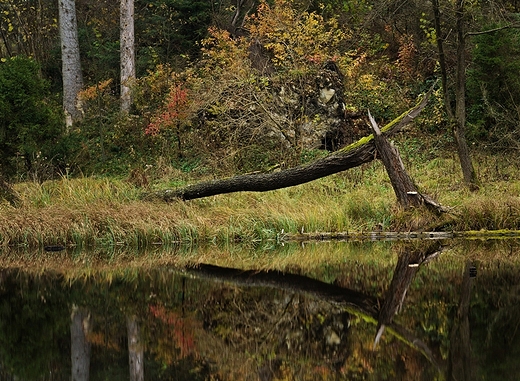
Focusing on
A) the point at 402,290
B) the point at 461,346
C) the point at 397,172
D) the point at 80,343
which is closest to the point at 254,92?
the point at 397,172

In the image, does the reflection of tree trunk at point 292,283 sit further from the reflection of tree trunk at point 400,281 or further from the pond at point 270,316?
the reflection of tree trunk at point 400,281

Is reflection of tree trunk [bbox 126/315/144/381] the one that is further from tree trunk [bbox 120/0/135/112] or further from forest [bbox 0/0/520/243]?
tree trunk [bbox 120/0/135/112]

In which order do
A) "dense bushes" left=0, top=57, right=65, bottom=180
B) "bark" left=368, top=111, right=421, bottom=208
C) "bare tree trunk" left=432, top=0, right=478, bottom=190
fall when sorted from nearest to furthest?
"bark" left=368, top=111, right=421, bottom=208, "bare tree trunk" left=432, top=0, right=478, bottom=190, "dense bushes" left=0, top=57, right=65, bottom=180

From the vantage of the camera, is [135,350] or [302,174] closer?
[135,350]

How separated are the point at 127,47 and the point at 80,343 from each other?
1771cm

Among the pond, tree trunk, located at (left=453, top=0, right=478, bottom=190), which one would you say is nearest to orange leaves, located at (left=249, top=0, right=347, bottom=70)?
tree trunk, located at (left=453, top=0, right=478, bottom=190)

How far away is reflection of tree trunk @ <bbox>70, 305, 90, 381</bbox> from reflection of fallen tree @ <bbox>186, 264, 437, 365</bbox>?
6.49ft

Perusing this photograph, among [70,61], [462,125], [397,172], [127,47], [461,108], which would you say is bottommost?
[397,172]

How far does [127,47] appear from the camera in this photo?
22375 millimetres

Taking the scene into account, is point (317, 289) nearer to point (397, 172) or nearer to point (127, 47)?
point (397, 172)

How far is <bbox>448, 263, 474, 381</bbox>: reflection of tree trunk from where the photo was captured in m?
4.47

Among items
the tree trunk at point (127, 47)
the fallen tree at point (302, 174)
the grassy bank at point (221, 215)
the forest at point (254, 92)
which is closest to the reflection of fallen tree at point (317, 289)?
the grassy bank at point (221, 215)

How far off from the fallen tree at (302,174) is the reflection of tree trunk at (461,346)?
4.88 meters

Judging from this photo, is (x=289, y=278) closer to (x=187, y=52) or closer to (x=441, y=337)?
(x=441, y=337)
